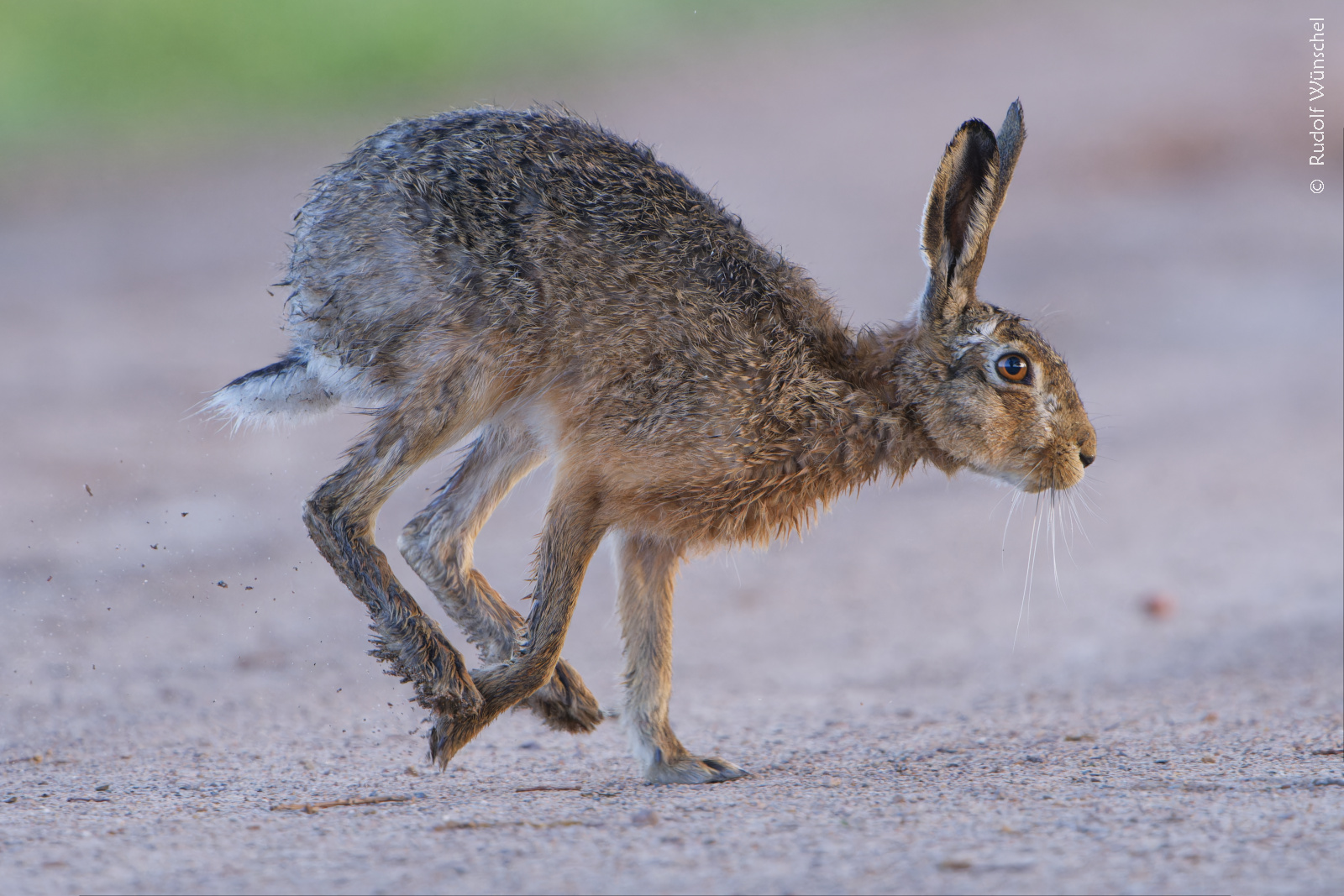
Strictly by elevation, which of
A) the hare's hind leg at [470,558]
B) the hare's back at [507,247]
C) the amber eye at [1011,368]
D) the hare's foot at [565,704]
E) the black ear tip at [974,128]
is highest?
the black ear tip at [974,128]

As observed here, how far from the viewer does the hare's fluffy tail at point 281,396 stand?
193 inches

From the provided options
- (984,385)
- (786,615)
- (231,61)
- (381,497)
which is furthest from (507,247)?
(231,61)

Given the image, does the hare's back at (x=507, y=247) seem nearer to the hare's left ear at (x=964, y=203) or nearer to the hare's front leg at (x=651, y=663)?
the hare's left ear at (x=964, y=203)

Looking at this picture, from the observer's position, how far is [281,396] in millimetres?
4977

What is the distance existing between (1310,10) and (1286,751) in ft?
72.0

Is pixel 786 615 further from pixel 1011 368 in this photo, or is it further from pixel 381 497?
pixel 381 497

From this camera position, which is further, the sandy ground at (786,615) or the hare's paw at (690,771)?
the hare's paw at (690,771)

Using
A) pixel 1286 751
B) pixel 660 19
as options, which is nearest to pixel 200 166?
pixel 660 19

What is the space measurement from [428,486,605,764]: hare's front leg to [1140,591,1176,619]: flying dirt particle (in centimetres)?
361

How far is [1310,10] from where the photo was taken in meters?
23.5

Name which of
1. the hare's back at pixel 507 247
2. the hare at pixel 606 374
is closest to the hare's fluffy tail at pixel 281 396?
the hare at pixel 606 374

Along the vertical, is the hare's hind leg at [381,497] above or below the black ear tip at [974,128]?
below

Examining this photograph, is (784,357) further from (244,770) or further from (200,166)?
(200,166)

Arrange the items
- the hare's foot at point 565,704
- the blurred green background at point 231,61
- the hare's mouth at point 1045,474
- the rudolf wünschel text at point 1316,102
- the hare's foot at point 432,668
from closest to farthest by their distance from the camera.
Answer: the hare's foot at point 432,668
the hare's foot at point 565,704
the hare's mouth at point 1045,474
the blurred green background at point 231,61
the rudolf wünschel text at point 1316,102
